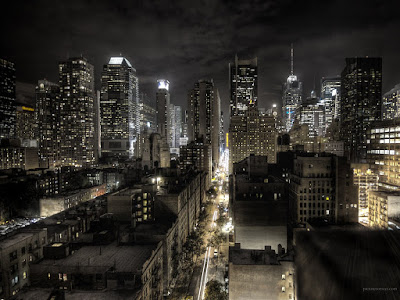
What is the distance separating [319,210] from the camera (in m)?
49.4

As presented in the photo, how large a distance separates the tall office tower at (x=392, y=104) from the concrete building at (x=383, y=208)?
426 ft

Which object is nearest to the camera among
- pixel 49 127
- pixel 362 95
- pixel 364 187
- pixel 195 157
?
pixel 364 187

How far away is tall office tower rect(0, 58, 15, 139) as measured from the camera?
146975mm

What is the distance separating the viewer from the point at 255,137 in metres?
109

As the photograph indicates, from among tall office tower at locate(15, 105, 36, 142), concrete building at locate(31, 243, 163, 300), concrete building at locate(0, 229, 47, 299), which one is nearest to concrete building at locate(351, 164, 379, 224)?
concrete building at locate(31, 243, 163, 300)

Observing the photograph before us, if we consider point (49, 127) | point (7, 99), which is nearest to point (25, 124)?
point (7, 99)

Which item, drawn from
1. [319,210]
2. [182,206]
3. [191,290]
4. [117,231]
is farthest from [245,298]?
[319,210]

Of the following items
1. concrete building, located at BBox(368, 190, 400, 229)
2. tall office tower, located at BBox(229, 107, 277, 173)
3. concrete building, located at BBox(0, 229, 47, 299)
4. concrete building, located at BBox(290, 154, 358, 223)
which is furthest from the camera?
tall office tower, located at BBox(229, 107, 277, 173)

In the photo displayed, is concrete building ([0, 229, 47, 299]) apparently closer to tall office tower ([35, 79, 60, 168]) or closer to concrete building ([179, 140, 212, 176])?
concrete building ([179, 140, 212, 176])

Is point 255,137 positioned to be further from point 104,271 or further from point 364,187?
point 104,271

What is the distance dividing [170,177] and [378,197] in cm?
4665

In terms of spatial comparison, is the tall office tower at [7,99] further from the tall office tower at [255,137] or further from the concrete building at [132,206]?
the concrete building at [132,206]

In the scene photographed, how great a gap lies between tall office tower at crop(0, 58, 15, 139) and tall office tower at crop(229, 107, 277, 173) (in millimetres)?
131666

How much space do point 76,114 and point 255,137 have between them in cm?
11220
